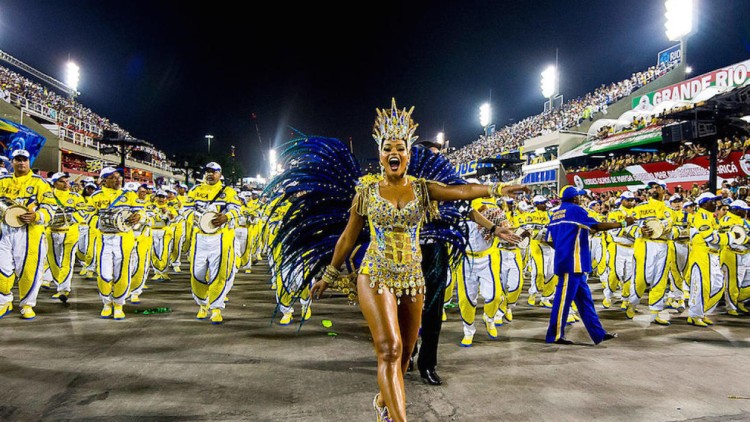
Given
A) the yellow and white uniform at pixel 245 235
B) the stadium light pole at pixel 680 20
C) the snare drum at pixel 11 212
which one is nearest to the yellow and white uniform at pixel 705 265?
the yellow and white uniform at pixel 245 235

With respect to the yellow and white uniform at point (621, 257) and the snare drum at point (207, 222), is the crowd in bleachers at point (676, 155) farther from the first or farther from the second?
the snare drum at point (207, 222)

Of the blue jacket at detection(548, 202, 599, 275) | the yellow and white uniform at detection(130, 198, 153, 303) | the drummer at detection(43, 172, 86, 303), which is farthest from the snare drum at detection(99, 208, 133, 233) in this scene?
the blue jacket at detection(548, 202, 599, 275)

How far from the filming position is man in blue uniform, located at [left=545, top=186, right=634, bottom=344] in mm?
5695

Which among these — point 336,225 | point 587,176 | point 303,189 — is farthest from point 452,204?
point 587,176

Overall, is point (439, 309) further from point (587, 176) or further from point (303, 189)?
point (587, 176)

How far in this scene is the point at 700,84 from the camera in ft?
74.6

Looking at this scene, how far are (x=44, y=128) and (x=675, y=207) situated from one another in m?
29.5

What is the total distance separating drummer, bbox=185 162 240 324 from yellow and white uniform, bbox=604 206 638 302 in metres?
6.32

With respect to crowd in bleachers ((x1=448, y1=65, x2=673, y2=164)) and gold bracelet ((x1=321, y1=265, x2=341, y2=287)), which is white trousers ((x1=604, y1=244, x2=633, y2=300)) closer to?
gold bracelet ((x1=321, y1=265, x2=341, y2=287))

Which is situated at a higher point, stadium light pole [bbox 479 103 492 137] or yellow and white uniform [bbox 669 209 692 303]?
stadium light pole [bbox 479 103 492 137]

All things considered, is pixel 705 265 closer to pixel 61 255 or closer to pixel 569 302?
pixel 569 302

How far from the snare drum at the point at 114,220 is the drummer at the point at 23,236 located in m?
0.78

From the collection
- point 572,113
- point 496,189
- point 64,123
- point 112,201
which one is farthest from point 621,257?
point 64,123

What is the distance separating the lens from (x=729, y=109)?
35.8 feet
